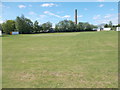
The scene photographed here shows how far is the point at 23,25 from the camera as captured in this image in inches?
2003

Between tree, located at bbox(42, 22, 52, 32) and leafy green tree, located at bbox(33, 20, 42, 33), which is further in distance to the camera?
tree, located at bbox(42, 22, 52, 32)

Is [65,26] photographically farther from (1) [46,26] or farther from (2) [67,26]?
(1) [46,26]

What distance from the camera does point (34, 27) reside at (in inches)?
2188

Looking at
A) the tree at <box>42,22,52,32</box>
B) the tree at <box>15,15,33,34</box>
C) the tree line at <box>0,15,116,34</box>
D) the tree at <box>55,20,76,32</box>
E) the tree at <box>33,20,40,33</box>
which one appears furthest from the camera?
the tree at <box>55,20,76,32</box>

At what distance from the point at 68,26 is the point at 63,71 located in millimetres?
62199

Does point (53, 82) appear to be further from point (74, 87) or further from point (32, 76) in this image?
point (32, 76)

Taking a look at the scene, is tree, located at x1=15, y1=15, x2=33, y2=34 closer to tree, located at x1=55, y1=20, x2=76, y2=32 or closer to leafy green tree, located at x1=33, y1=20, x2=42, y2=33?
leafy green tree, located at x1=33, y1=20, x2=42, y2=33

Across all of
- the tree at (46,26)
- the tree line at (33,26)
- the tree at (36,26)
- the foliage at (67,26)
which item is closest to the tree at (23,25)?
the tree line at (33,26)

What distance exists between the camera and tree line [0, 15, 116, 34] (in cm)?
4906

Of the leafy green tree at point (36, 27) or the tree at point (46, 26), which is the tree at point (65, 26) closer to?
the tree at point (46, 26)

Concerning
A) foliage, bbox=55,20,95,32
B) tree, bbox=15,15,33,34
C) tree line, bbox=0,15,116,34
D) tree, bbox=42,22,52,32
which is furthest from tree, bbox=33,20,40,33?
foliage, bbox=55,20,95,32

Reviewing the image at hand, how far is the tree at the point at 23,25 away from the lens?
49919mm

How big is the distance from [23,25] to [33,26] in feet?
19.2

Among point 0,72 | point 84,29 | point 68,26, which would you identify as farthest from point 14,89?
point 84,29
